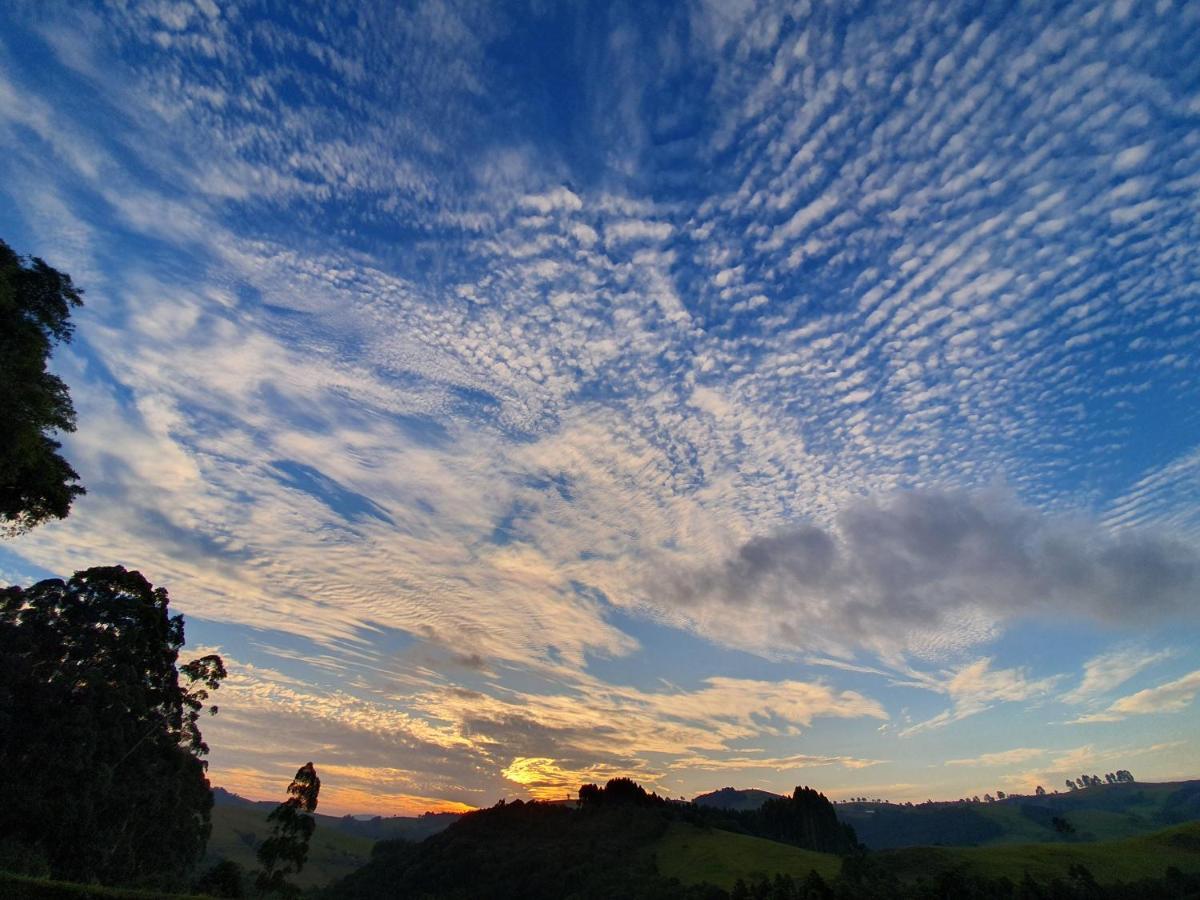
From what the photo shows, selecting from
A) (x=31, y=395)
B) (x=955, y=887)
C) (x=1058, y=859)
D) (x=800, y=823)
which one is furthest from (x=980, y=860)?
(x=31, y=395)

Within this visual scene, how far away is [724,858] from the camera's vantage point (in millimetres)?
123125

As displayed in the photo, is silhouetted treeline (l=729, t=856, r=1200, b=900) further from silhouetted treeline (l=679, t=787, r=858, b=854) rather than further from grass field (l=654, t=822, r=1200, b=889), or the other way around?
silhouetted treeline (l=679, t=787, r=858, b=854)

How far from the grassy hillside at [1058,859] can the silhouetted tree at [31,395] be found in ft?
407

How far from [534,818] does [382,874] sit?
1697 inches

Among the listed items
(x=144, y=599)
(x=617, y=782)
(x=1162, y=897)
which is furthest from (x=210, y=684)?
(x=617, y=782)

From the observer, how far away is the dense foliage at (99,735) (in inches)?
1816

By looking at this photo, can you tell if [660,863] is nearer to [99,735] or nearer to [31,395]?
[99,735]

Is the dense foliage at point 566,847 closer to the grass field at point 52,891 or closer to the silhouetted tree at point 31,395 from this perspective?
the grass field at point 52,891

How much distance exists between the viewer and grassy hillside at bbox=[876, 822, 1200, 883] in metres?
100

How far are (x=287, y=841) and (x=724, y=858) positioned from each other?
94186 mm

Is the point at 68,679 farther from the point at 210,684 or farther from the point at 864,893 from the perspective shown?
the point at 864,893

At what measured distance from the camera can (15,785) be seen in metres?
44.7

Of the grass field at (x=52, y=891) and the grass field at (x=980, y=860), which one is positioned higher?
the grass field at (x=980, y=860)

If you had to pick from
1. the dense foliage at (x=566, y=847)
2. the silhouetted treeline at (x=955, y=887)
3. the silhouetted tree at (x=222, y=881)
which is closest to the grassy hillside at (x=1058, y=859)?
the silhouetted treeline at (x=955, y=887)
